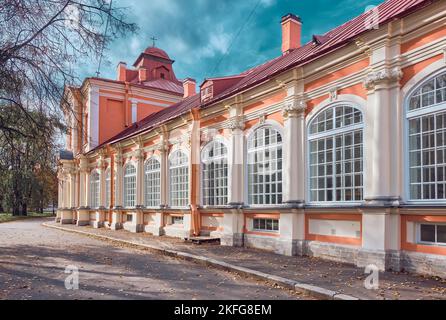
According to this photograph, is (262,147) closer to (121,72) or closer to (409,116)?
(409,116)

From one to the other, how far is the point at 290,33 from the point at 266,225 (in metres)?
8.64

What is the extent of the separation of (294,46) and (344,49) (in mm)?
7183

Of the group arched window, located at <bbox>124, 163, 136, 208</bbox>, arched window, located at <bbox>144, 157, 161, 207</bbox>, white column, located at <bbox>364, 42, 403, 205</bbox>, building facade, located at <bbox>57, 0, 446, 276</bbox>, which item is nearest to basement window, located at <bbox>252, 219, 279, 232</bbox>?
building facade, located at <bbox>57, 0, 446, 276</bbox>

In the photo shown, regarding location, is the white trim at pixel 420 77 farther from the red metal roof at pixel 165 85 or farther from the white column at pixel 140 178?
the red metal roof at pixel 165 85

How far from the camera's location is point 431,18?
7.64m

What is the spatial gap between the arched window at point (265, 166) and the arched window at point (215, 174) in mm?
1457

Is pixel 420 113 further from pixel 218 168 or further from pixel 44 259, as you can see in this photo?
pixel 44 259

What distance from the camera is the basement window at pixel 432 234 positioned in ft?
24.1

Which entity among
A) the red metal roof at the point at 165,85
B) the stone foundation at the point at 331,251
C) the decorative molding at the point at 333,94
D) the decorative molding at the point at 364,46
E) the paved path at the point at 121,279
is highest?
the red metal roof at the point at 165,85

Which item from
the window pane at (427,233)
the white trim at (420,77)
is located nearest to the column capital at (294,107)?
the white trim at (420,77)

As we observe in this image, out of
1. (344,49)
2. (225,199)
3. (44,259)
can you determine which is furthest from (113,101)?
(344,49)

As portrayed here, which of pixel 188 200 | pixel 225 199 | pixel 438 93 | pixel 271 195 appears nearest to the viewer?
pixel 438 93

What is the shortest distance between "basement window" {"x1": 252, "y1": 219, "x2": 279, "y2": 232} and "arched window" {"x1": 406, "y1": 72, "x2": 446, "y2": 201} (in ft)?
14.0

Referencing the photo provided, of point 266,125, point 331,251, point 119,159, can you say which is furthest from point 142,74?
point 331,251
